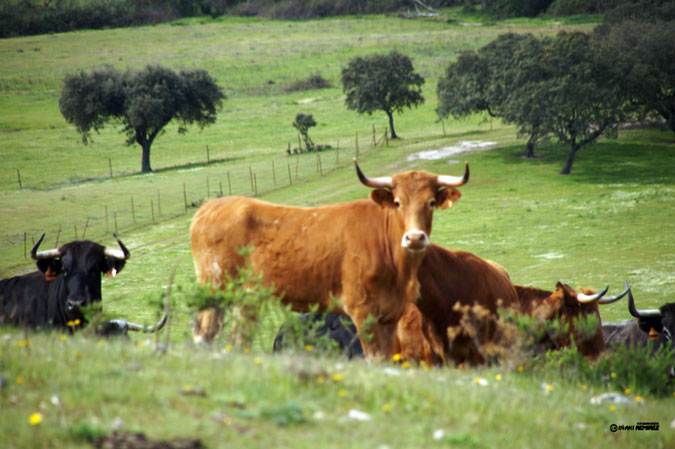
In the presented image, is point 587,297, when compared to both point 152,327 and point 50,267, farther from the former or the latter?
point 50,267

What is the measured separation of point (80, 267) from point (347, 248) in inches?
182

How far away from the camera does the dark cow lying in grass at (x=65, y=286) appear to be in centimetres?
1148

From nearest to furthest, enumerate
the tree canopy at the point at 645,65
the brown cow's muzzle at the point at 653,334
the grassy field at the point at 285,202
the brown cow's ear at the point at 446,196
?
the grassy field at the point at 285,202 → the brown cow's ear at the point at 446,196 → the brown cow's muzzle at the point at 653,334 → the tree canopy at the point at 645,65

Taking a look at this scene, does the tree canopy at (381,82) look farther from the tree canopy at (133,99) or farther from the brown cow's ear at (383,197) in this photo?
the brown cow's ear at (383,197)

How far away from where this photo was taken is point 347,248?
10.0 m

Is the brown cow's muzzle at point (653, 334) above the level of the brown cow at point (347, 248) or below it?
below

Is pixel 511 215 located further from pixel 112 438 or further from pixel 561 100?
pixel 112 438

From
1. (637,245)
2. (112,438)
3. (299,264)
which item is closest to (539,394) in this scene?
(299,264)

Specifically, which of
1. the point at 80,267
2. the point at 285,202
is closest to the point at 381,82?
the point at 285,202

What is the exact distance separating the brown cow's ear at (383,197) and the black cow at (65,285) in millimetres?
4373

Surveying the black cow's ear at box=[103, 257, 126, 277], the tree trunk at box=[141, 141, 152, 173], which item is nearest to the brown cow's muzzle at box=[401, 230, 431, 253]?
the black cow's ear at box=[103, 257, 126, 277]

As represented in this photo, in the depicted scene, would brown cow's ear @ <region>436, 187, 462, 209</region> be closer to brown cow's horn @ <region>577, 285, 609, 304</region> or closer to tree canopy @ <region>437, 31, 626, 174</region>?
brown cow's horn @ <region>577, 285, 609, 304</region>

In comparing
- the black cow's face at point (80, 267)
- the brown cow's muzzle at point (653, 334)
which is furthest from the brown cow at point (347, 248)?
the brown cow's muzzle at point (653, 334)

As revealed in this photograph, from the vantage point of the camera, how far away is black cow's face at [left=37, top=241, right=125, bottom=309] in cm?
1149
